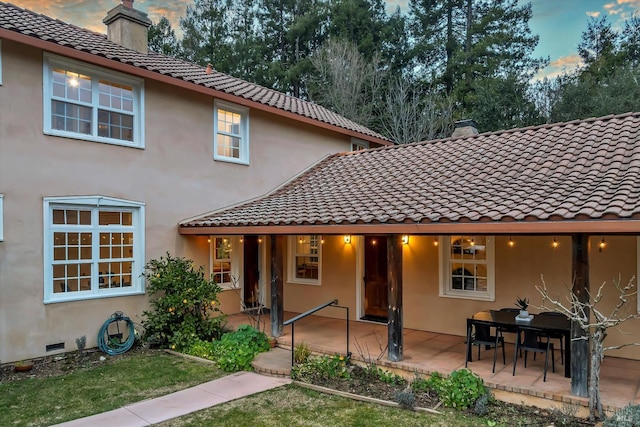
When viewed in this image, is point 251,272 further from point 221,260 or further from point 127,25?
point 127,25

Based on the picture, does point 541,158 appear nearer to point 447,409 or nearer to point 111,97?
point 447,409

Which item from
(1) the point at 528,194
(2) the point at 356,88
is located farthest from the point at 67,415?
(2) the point at 356,88

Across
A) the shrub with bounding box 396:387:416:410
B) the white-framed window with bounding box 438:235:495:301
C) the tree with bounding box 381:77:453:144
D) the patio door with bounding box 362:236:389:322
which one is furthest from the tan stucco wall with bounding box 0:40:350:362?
the tree with bounding box 381:77:453:144

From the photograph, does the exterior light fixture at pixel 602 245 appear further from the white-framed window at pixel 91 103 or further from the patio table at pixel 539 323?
the white-framed window at pixel 91 103

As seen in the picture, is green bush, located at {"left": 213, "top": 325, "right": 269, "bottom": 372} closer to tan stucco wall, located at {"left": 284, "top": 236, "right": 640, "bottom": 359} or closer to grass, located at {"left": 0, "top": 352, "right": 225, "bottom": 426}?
grass, located at {"left": 0, "top": 352, "right": 225, "bottom": 426}

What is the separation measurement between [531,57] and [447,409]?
78.7 ft

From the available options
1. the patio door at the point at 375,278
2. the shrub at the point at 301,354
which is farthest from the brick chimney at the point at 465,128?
the shrub at the point at 301,354

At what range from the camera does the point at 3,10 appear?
850cm

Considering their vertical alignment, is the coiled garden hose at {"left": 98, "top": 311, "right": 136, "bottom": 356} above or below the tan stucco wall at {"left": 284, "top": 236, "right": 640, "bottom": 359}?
below

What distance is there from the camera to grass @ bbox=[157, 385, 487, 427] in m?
5.31

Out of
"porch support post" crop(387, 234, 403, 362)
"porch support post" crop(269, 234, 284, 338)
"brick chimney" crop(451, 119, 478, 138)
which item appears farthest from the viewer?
"brick chimney" crop(451, 119, 478, 138)

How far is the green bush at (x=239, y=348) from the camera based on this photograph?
752 cm

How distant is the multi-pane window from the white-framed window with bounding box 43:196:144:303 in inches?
82.3

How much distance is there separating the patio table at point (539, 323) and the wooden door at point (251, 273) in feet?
21.3
